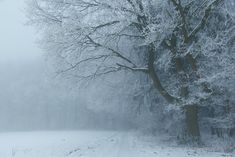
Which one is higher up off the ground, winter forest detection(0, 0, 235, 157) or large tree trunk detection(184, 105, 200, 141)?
winter forest detection(0, 0, 235, 157)

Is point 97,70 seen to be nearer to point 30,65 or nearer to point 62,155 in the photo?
point 62,155

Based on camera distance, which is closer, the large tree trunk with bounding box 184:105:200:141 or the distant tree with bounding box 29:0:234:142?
the distant tree with bounding box 29:0:234:142

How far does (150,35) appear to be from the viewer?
19.3 metres

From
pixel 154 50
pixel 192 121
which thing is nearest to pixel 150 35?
pixel 154 50

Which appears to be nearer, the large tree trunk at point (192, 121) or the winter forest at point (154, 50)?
the winter forest at point (154, 50)

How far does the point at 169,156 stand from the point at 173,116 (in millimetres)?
13871

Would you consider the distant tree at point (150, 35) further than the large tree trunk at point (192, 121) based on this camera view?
No

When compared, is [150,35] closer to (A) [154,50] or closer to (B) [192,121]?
(A) [154,50]

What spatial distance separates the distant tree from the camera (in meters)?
19.8

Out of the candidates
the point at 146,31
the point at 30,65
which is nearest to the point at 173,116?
the point at 146,31

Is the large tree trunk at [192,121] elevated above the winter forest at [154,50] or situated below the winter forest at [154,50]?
below

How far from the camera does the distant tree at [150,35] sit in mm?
19766

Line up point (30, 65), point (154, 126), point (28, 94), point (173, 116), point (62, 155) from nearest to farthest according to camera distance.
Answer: point (62, 155) < point (173, 116) < point (154, 126) < point (28, 94) < point (30, 65)

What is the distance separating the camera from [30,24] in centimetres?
2195
